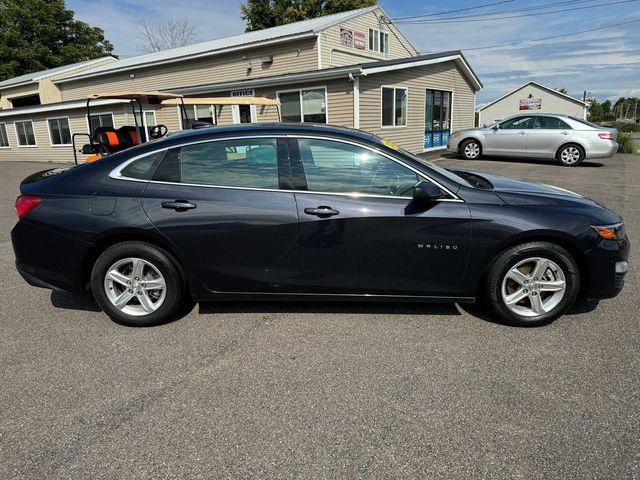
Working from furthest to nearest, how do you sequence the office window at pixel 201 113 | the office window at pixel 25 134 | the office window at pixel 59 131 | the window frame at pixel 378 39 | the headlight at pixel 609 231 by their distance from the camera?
the office window at pixel 25 134 < the window frame at pixel 378 39 < the office window at pixel 59 131 < the office window at pixel 201 113 < the headlight at pixel 609 231

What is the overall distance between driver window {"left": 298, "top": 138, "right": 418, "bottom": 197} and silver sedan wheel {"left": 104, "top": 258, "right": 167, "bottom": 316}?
4.67 ft

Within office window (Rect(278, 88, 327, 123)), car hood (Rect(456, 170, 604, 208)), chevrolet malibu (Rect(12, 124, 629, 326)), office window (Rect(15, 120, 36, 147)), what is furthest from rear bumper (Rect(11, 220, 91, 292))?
office window (Rect(15, 120, 36, 147))

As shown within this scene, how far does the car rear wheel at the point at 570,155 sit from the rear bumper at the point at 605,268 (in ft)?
37.6

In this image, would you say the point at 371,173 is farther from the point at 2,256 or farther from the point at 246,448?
the point at 2,256

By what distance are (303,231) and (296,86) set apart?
12481mm

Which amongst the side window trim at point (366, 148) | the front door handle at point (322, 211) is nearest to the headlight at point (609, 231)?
the side window trim at point (366, 148)

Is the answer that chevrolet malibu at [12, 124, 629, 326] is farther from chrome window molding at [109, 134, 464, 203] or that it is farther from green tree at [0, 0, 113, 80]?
green tree at [0, 0, 113, 80]

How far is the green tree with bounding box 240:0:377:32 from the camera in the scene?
3522cm

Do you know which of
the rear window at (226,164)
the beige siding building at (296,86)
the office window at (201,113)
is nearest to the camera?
the rear window at (226,164)

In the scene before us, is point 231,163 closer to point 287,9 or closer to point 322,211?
point 322,211

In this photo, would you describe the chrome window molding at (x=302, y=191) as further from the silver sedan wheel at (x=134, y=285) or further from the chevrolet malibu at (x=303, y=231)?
the silver sedan wheel at (x=134, y=285)

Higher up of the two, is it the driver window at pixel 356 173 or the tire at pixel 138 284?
the driver window at pixel 356 173

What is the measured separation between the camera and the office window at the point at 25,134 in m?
23.4

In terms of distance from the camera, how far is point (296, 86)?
14.6 m
